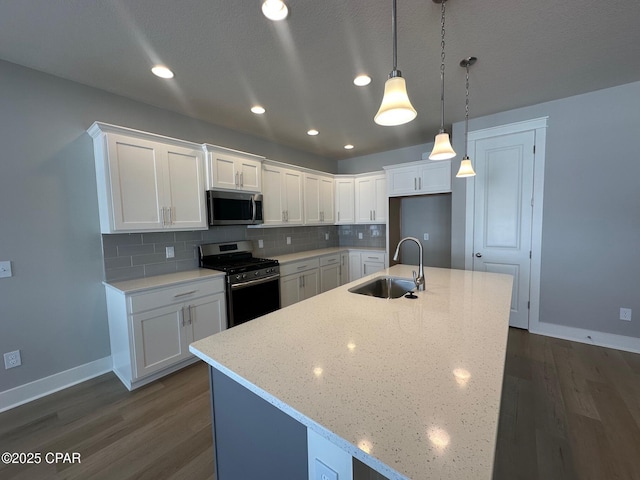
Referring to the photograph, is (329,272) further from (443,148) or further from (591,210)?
(591,210)

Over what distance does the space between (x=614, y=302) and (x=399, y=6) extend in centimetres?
346

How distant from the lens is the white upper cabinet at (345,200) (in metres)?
4.71

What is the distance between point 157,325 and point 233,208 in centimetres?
143

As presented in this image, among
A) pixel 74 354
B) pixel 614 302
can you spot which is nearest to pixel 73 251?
pixel 74 354

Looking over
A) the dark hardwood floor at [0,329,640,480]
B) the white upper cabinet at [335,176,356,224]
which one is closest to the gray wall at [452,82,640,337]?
the dark hardwood floor at [0,329,640,480]

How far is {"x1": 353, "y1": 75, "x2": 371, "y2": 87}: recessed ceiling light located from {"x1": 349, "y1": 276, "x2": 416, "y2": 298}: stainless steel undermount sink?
1.73 metres

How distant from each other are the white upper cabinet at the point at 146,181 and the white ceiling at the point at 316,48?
485 millimetres

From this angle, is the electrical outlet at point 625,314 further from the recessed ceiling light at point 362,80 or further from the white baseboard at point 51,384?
the white baseboard at point 51,384

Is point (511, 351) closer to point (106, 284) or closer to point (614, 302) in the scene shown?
point (614, 302)

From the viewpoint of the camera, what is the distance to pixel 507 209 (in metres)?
3.18

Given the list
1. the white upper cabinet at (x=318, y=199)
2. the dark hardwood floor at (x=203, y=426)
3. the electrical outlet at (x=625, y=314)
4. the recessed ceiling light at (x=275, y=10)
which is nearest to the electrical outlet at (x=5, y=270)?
the dark hardwood floor at (x=203, y=426)

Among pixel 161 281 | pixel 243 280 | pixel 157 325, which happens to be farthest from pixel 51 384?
pixel 243 280

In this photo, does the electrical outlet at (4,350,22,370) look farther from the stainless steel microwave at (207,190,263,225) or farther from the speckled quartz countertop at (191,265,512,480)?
the speckled quartz countertop at (191,265,512,480)

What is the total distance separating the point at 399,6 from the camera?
4.98 feet
